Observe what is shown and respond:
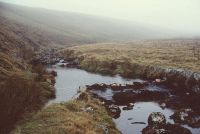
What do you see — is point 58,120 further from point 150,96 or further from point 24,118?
point 150,96

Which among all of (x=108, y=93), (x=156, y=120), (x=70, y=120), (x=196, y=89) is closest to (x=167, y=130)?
(x=156, y=120)

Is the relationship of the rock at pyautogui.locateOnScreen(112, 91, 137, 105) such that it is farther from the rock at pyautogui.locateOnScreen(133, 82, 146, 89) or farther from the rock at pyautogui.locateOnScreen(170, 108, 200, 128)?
the rock at pyautogui.locateOnScreen(170, 108, 200, 128)

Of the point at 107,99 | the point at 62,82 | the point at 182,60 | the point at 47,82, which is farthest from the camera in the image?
the point at 182,60

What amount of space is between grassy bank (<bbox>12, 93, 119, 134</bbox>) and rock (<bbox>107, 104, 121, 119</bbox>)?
118 centimetres

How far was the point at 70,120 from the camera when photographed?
39.6 m

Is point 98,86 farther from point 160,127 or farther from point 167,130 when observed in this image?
point 167,130

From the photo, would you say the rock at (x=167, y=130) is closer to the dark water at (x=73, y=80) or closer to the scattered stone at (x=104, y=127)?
the scattered stone at (x=104, y=127)

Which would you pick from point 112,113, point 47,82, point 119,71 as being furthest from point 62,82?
point 112,113

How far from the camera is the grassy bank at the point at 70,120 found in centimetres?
3609

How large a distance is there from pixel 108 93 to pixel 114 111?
11.8 meters

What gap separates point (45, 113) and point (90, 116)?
20.3 ft

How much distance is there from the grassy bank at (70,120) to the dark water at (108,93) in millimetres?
2519

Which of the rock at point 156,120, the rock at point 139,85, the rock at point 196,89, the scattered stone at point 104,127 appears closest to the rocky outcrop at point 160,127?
the rock at point 156,120

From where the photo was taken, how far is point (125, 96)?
57844 millimetres
